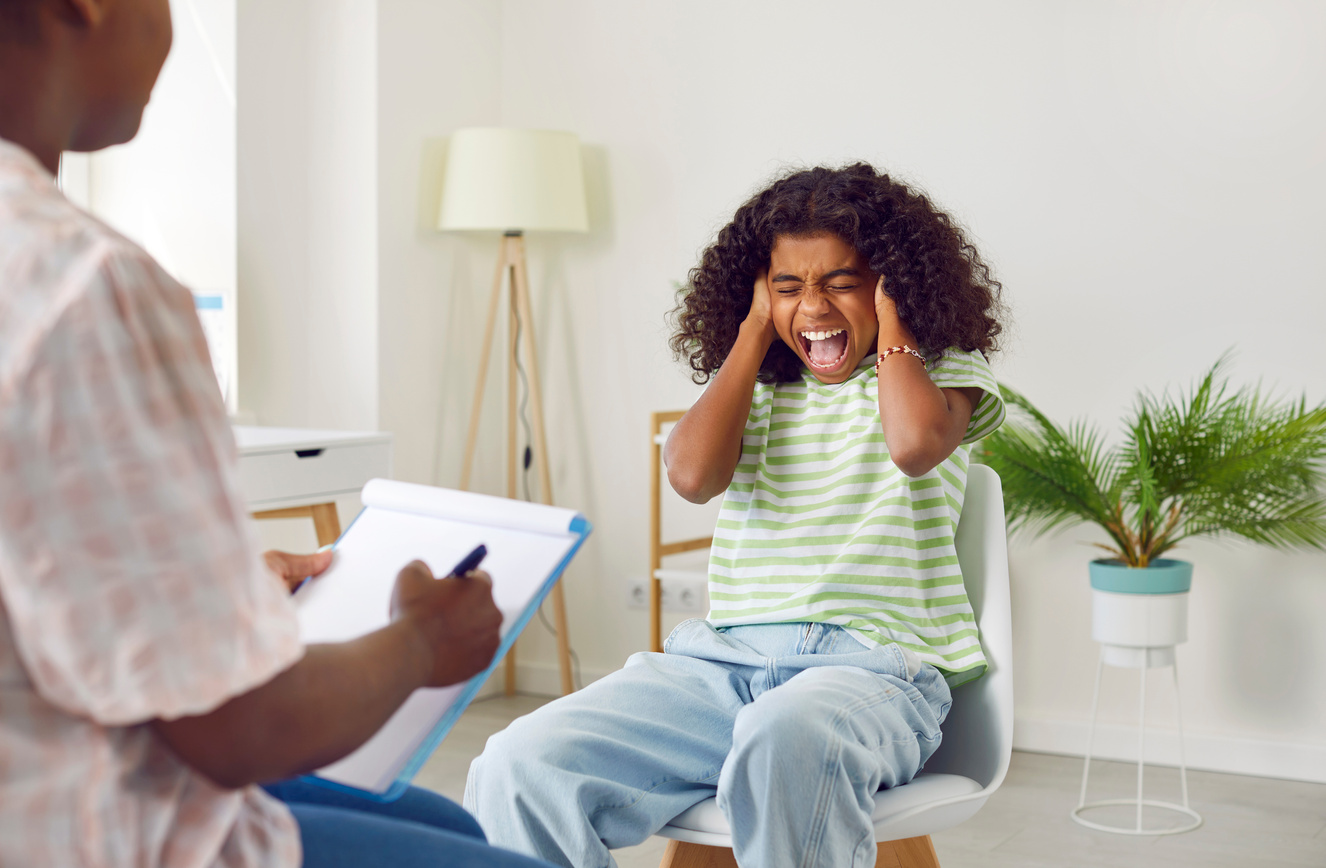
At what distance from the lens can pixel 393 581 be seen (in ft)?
2.47

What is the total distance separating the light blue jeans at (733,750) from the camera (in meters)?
1.05

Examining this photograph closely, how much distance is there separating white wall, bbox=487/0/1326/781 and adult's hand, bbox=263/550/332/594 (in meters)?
2.09

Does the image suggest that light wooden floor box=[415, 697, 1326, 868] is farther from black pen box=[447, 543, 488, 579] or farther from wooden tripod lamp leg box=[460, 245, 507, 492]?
black pen box=[447, 543, 488, 579]

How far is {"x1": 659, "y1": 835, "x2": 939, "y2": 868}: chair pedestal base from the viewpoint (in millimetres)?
1258

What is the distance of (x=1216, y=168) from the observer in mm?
2529

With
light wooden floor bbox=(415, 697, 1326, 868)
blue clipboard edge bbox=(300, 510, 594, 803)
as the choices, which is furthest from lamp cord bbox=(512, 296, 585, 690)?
blue clipboard edge bbox=(300, 510, 594, 803)

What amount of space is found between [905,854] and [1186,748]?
1568 millimetres

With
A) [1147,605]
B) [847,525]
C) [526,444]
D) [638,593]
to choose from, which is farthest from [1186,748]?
[526,444]

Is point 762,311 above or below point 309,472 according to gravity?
above

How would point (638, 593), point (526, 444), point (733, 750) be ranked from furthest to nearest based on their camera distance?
point (526, 444) → point (638, 593) → point (733, 750)

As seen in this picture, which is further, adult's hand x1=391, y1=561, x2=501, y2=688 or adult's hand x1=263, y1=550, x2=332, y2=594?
adult's hand x1=263, y1=550, x2=332, y2=594

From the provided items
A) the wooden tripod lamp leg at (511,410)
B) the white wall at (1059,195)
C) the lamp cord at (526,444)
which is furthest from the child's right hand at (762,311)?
the lamp cord at (526,444)

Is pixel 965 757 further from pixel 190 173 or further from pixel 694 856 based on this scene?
pixel 190 173

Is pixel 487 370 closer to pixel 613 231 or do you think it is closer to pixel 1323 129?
pixel 613 231
